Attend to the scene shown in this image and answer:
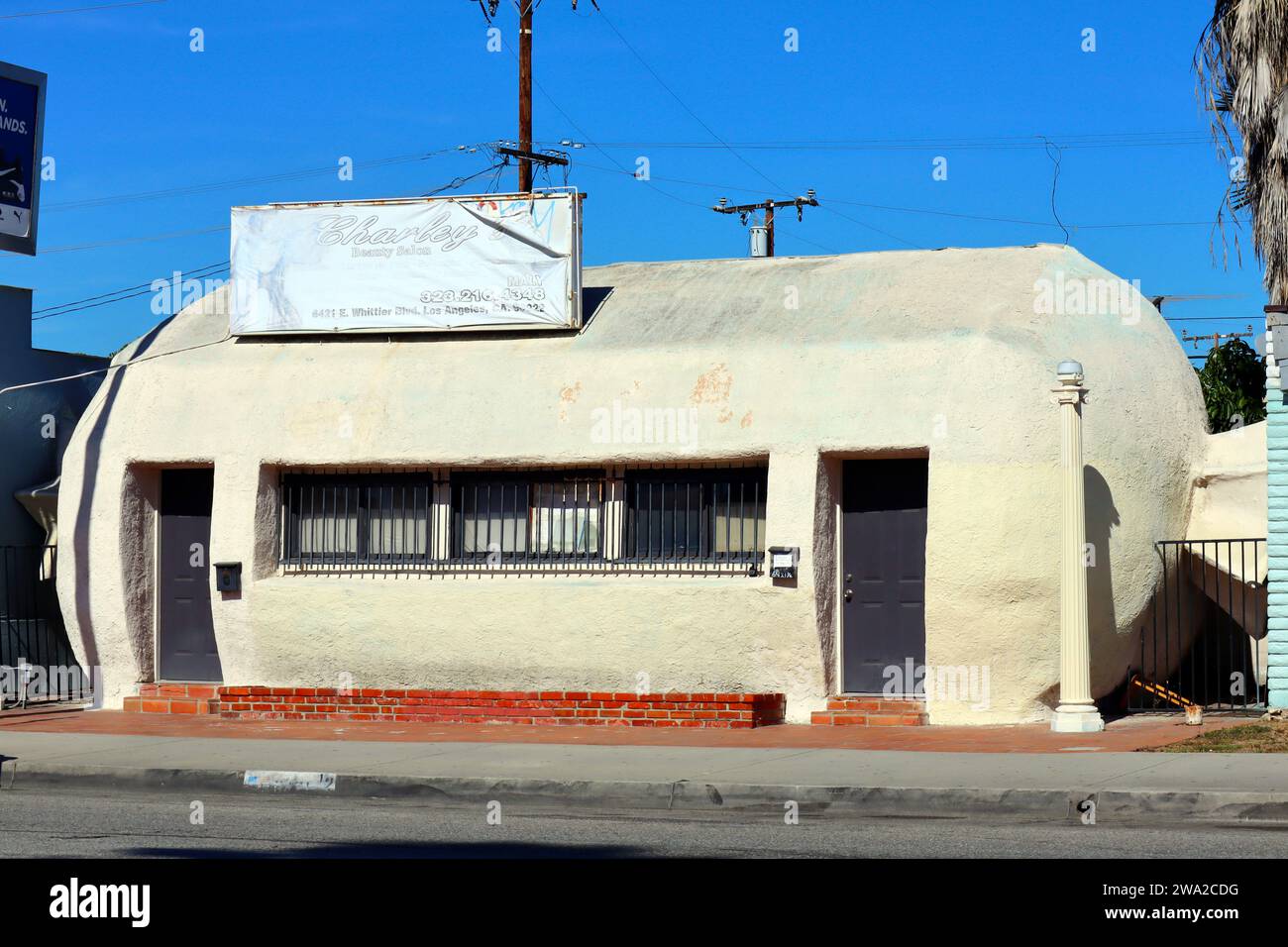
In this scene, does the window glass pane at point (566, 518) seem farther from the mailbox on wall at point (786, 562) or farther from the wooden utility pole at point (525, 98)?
the wooden utility pole at point (525, 98)

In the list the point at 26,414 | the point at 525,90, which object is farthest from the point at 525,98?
the point at 26,414

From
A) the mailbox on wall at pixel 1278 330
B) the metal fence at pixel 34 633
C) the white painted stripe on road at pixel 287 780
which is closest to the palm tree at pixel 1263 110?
the mailbox on wall at pixel 1278 330

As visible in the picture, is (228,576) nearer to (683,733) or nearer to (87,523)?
(87,523)

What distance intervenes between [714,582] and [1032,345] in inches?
142

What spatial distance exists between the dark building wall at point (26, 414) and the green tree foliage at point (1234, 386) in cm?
1390

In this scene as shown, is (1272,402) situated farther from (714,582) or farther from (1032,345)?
(714,582)

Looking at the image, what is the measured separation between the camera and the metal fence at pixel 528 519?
15695 millimetres

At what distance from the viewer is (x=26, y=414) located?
19.4 m

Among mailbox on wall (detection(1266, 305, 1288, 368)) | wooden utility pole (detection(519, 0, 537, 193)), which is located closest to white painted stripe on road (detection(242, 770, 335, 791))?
mailbox on wall (detection(1266, 305, 1288, 368))

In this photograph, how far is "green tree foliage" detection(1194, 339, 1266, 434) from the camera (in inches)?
814

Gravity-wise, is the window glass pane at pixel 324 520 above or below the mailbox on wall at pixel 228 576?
above

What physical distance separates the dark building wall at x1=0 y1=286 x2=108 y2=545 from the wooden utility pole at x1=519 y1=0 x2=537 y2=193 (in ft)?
31.3

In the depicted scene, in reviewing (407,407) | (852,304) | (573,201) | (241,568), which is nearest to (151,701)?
(241,568)

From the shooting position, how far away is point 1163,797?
1011cm
